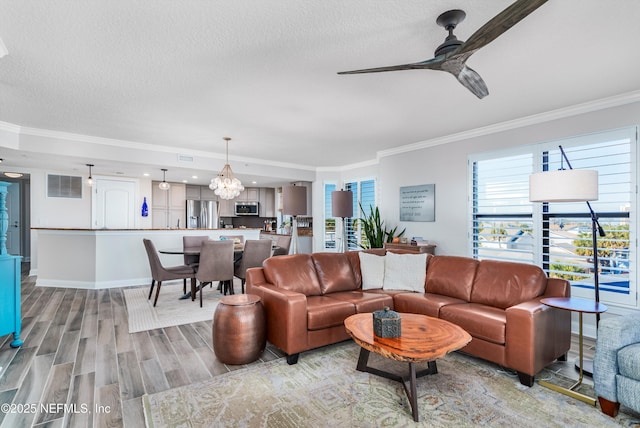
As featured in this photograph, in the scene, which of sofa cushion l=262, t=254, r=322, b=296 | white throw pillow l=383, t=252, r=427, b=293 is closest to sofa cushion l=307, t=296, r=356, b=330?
sofa cushion l=262, t=254, r=322, b=296

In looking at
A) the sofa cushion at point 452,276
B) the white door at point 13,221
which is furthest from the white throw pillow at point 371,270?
the white door at point 13,221

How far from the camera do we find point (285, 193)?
516 centimetres

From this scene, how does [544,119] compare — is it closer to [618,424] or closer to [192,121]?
[618,424]

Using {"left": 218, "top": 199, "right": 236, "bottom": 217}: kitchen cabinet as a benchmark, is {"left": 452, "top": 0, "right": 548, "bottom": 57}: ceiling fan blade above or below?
above

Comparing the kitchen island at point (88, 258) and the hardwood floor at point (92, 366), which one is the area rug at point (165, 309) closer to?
the hardwood floor at point (92, 366)

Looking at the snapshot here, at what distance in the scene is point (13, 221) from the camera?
8.30 m

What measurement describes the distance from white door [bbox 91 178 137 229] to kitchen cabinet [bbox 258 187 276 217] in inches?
135

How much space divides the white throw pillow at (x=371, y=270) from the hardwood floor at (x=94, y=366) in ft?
4.54

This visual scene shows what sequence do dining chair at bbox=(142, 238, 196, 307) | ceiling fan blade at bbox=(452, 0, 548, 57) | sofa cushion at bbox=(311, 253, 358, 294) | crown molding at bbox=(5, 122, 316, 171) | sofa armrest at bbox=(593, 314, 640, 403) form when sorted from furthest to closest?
dining chair at bbox=(142, 238, 196, 307) → crown molding at bbox=(5, 122, 316, 171) → sofa cushion at bbox=(311, 253, 358, 294) → sofa armrest at bbox=(593, 314, 640, 403) → ceiling fan blade at bbox=(452, 0, 548, 57)

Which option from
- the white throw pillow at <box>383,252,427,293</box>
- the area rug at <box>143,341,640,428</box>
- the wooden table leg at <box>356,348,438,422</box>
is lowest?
the area rug at <box>143,341,640,428</box>

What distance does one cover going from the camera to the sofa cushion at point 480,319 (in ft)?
8.68

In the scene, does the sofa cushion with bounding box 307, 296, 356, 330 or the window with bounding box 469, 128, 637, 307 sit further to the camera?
the window with bounding box 469, 128, 637, 307

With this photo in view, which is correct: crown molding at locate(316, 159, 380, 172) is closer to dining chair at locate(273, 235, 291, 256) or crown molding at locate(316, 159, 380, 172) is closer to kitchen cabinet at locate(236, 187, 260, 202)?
dining chair at locate(273, 235, 291, 256)

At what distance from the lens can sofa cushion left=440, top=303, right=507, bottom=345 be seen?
104 inches
